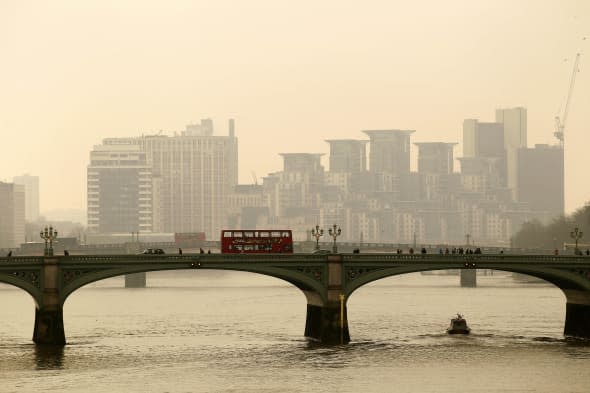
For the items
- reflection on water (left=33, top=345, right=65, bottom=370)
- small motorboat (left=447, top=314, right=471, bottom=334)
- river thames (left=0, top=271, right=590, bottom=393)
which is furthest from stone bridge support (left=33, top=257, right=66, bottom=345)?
small motorboat (left=447, top=314, right=471, bottom=334)

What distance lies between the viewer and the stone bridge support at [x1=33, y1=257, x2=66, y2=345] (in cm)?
12525

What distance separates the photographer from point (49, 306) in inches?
4926

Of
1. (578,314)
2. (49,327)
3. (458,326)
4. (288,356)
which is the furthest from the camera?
(458,326)

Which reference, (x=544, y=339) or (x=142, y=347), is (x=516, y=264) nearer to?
(x=544, y=339)

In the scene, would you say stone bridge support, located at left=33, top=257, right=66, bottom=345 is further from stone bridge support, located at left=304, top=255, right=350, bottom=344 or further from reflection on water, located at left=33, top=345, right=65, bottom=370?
stone bridge support, located at left=304, top=255, right=350, bottom=344

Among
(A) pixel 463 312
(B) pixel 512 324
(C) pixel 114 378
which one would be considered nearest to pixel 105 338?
(C) pixel 114 378

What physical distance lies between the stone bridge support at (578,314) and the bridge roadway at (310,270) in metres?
0.08

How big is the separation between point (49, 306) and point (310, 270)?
68.0 feet

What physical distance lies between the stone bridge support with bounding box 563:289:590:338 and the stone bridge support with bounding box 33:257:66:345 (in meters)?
42.3

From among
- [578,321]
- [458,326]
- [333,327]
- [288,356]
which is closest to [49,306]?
[288,356]

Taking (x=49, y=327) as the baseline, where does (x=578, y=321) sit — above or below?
below

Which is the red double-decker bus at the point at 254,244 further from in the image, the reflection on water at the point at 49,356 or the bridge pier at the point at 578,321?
the bridge pier at the point at 578,321

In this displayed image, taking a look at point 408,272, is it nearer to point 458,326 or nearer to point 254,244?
point 458,326

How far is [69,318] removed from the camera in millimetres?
169250
